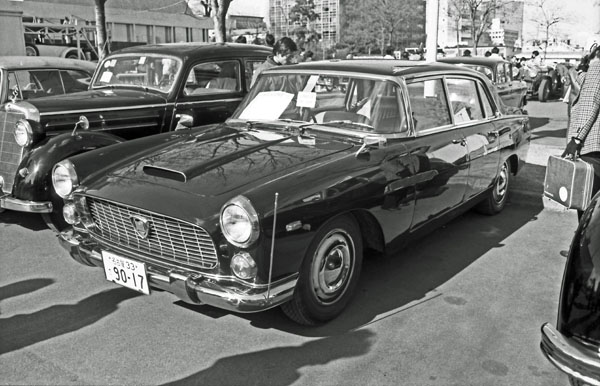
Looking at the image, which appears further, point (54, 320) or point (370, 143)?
point (370, 143)

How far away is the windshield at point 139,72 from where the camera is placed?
6406mm

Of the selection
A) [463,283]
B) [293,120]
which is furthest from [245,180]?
[463,283]

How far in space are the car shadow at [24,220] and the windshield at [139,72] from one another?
1.80m

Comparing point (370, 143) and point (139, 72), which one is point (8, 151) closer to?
point (139, 72)

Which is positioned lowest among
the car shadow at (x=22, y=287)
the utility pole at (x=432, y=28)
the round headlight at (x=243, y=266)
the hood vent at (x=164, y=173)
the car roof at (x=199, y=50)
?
the car shadow at (x=22, y=287)

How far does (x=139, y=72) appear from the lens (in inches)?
261

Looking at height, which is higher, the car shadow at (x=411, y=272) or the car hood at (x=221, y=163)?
the car hood at (x=221, y=163)

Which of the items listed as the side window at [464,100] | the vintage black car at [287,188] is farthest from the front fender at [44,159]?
the side window at [464,100]

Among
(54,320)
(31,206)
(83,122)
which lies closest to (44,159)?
(31,206)

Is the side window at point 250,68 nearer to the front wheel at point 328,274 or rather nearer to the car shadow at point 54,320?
the car shadow at point 54,320

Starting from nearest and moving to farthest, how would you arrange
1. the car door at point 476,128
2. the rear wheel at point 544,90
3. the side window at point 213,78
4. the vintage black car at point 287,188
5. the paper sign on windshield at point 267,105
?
the vintage black car at point 287,188 → the paper sign on windshield at point 267,105 → the car door at point 476,128 → the side window at point 213,78 → the rear wheel at point 544,90

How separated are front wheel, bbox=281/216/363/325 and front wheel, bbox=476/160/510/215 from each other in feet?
8.33

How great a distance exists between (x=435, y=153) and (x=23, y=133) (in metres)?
3.95

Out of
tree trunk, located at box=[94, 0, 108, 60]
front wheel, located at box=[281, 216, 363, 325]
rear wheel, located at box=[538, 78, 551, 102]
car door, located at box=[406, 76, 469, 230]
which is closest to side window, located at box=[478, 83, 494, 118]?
car door, located at box=[406, 76, 469, 230]
